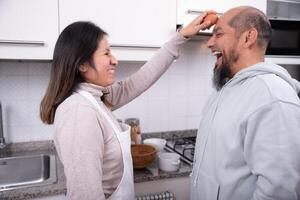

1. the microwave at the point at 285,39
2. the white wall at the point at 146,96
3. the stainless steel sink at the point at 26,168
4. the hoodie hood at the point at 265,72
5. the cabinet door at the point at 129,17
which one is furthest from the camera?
the microwave at the point at 285,39

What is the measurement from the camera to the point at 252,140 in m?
0.82

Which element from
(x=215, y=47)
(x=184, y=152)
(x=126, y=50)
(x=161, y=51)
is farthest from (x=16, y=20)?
(x=184, y=152)

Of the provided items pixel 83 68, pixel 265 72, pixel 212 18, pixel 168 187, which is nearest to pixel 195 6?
pixel 212 18

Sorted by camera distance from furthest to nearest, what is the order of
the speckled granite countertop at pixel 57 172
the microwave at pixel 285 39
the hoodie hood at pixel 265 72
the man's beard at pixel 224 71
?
the microwave at pixel 285 39, the speckled granite countertop at pixel 57 172, the man's beard at pixel 224 71, the hoodie hood at pixel 265 72

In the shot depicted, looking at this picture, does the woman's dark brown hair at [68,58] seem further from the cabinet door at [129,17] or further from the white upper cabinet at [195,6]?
the white upper cabinet at [195,6]

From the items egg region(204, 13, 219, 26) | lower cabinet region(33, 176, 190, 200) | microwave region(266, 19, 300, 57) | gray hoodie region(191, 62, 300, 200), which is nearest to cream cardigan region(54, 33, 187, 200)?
gray hoodie region(191, 62, 300, 200)

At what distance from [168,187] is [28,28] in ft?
3.45

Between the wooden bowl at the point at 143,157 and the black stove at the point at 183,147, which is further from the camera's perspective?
the black stove at the point at 183,147

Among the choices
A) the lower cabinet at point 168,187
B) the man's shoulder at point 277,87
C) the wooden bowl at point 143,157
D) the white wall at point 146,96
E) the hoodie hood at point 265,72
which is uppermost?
the hoodie hood at point 265,72

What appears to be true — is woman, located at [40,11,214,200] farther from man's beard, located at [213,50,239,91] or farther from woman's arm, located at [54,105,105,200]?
man's beard, located at [213,50,239,91]

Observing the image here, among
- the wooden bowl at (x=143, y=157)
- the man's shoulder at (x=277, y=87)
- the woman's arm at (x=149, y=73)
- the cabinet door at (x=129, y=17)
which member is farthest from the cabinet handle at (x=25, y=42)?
the man's shoulder at (x=277, y=87)

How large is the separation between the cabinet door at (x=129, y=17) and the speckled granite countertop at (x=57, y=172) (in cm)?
68

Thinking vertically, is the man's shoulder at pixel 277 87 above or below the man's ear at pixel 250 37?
below

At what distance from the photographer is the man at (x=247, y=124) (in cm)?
78
